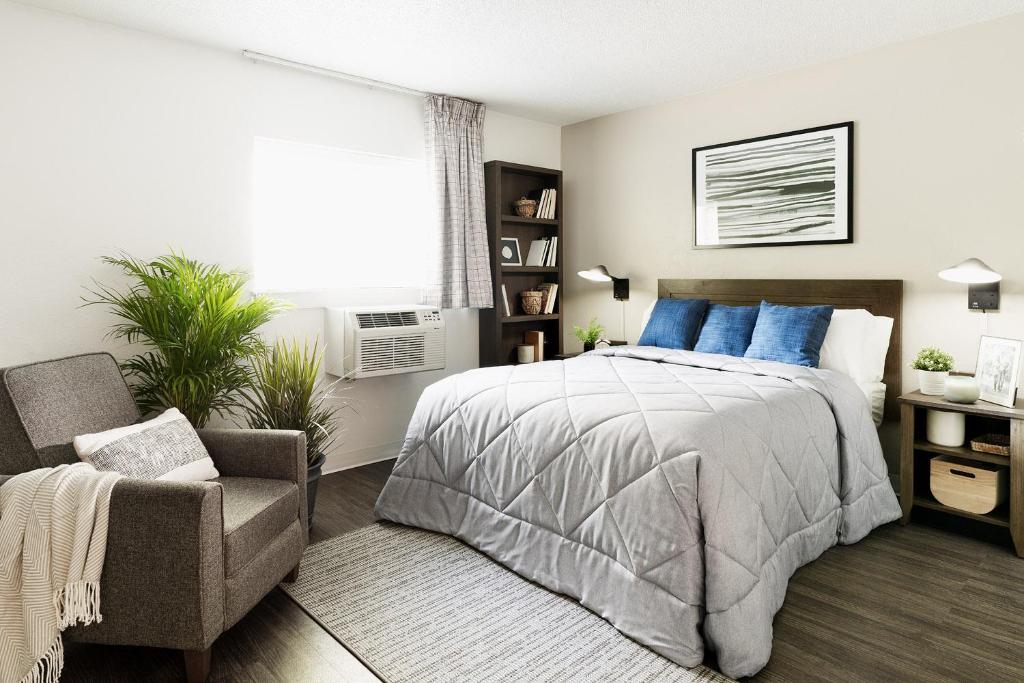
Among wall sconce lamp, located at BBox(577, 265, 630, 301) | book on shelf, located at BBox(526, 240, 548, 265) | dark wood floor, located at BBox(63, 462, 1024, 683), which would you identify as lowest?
dark wood floor, located at BBox(63, 462, 1024, 683)

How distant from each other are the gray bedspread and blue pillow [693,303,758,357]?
0.33 metres

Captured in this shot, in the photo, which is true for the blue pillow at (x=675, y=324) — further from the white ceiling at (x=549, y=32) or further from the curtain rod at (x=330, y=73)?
the curtain rod at (x=330, y=73)

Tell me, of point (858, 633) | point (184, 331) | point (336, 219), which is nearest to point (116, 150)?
point (184, 331)

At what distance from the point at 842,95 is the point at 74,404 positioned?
4079 millimetres

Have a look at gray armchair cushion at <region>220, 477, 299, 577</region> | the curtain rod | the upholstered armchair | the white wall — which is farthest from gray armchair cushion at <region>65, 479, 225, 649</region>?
the curtain rod

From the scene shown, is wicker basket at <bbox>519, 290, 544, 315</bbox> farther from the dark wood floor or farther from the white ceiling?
the dark wood floor

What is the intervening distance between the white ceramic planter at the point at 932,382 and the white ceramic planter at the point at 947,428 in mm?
118

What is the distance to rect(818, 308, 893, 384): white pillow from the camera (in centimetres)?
335

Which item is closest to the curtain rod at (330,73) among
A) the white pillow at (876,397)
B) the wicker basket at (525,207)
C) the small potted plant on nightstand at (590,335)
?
the wicker basket at (525,207)

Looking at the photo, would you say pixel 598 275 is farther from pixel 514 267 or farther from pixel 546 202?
pixel 546 202

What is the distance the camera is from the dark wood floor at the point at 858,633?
2.00 m

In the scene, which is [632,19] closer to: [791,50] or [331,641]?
[791,50]

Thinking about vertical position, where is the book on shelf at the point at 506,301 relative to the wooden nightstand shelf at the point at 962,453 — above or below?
above

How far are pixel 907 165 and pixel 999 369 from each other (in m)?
1.19
